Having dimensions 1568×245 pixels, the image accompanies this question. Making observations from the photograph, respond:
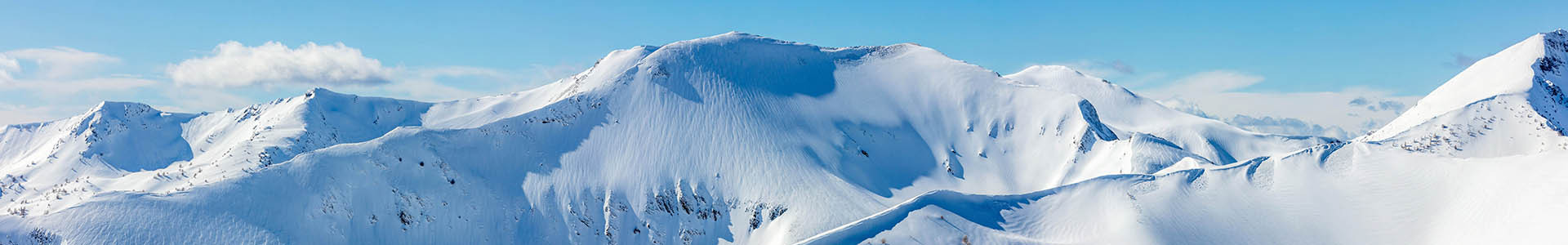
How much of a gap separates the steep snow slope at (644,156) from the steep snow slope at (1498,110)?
17482mm

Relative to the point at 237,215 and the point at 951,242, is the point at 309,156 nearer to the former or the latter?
the point at 237,215

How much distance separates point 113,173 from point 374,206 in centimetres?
7130

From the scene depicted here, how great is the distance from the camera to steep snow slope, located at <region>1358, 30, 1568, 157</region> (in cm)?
5762

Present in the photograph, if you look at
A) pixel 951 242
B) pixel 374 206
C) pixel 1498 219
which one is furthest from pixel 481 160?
pixel 1498 219

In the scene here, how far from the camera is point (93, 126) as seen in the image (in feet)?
380

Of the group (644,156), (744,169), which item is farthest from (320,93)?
(744,169)

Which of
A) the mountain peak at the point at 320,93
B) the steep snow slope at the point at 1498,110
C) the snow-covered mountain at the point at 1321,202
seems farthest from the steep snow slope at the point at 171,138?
the steep snow slope at the point at 1498,110

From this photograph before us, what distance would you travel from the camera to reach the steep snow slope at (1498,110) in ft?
Answer: 189

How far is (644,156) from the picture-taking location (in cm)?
8006

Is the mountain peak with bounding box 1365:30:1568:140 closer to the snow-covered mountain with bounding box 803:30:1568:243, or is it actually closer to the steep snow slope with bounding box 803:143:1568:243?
the snow-covered mountain with bounding box 803:30:1568:243

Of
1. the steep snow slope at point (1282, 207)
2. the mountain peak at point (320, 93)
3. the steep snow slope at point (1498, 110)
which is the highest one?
the mountain peak at point (320, 93)

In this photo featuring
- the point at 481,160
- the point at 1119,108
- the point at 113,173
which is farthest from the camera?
the point at 1119,108

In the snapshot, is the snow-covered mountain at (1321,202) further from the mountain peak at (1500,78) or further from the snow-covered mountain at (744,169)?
the mountain peak at (1500,78)

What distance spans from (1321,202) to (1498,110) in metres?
23.4
